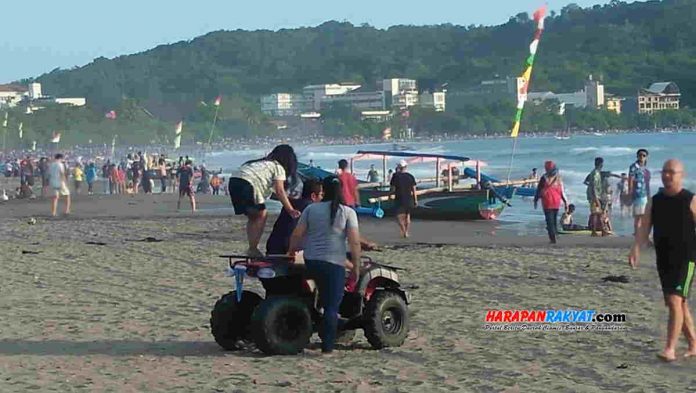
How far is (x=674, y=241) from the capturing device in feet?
23.4

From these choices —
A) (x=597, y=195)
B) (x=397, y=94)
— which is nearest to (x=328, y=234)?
(x=597, y=195)

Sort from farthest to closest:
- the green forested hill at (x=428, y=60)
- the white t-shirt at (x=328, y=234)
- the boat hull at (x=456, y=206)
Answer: the green forested hill at (x=428, y=60) → the boat hull at (x=456, y=206) → the white t-shirt at (x=328, y=234)

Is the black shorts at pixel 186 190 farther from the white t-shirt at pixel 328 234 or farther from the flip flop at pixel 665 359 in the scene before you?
the flip flop at pixel 665 359

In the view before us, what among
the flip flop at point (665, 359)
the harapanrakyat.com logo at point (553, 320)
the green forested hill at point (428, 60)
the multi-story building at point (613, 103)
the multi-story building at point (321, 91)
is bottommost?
the harapanrakyat.com logo at point (553, 320)

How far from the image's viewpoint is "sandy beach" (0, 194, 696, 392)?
22.8ft

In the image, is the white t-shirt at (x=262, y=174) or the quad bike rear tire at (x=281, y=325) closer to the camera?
the quad bike rear tire at (x=281, y=325)

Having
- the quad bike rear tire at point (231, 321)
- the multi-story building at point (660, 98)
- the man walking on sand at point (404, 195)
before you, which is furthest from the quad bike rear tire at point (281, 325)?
the multi-story building at point (660, 98)

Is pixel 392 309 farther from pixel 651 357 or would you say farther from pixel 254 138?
pixel 254 138

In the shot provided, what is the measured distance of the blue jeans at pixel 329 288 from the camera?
7551mm

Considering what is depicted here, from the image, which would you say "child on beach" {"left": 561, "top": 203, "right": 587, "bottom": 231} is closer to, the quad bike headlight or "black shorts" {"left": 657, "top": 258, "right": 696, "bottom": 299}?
"black shorts" {"left": 657, "top": 258, "right": 696, "bottom": 299}

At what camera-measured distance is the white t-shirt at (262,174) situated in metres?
9.06

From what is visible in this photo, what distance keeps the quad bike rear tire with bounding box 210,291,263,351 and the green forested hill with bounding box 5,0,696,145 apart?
108436 mm

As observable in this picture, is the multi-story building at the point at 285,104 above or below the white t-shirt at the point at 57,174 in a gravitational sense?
above

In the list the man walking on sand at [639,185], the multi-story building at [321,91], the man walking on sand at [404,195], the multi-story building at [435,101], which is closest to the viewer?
the man walking on sand at [639,185]
